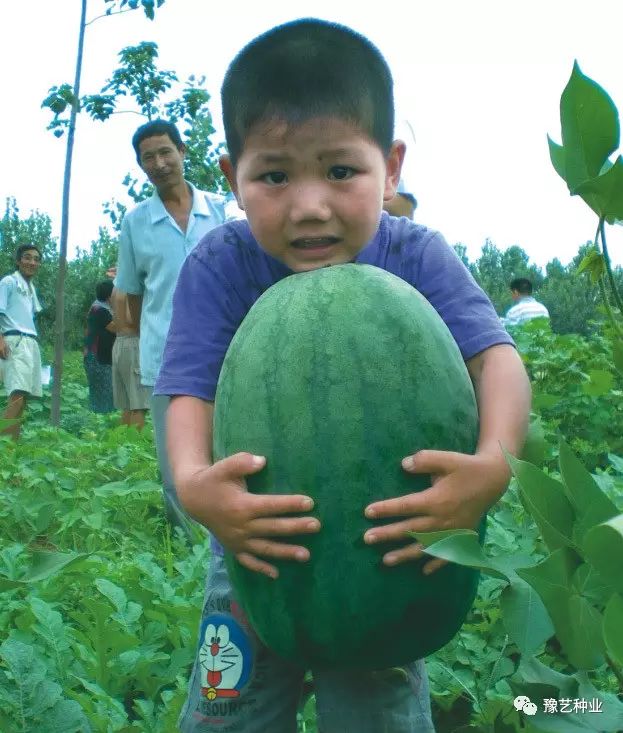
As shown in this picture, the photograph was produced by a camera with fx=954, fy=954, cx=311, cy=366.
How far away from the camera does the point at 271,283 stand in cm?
161

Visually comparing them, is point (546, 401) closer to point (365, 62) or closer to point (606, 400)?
point (365, 62)

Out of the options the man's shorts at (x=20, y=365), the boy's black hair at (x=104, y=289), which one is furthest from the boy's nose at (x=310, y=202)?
the boy's black hair at (x=104, y=289)

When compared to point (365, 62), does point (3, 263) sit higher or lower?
higher

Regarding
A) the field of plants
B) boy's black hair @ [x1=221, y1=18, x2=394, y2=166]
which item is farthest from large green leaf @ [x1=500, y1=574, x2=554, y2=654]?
boy's black hair @ [x1=221, y1=18, x2=394, y2=166]

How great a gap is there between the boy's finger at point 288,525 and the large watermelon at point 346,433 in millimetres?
22

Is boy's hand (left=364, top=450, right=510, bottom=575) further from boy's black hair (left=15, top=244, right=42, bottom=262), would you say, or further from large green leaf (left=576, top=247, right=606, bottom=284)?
boy's black hair (left=15, top=244, right=42, bottom=262)

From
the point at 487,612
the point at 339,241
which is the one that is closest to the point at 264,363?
the point at 339,241

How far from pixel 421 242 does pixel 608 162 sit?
1.92ft

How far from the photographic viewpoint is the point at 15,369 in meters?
7.66

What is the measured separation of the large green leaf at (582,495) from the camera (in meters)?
0.98

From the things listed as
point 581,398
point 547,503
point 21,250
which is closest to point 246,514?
point 547,503

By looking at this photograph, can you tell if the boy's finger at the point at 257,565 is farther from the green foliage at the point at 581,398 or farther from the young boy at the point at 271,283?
the green foliage at the point at 581,398

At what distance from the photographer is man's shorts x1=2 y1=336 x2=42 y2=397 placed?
25.2 feet

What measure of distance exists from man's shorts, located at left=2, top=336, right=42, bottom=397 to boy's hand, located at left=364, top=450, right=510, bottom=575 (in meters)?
6.80
